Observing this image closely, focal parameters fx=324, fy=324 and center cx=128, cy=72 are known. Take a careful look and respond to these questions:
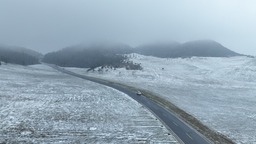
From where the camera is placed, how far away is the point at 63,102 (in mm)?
55219

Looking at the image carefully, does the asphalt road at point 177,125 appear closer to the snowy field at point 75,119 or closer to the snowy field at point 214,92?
the snowy field at point 75,119

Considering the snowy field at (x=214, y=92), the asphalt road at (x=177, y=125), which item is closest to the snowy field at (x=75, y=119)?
the asphalt road at (x=177, y=125)

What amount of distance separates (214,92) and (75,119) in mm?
48328

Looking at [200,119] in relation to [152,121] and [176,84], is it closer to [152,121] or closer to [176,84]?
[152,121]

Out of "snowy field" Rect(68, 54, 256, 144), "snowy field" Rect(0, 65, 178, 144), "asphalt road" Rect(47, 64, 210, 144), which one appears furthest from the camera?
"snowy field" Rect(68, 54, 256, 144)

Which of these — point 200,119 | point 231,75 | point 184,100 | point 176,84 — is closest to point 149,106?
point 200,119

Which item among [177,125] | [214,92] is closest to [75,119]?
[177,125]

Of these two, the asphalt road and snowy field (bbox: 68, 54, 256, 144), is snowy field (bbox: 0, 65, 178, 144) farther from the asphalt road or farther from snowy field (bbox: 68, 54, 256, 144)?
snowy field (bbox: 68, 54, 256, 144)

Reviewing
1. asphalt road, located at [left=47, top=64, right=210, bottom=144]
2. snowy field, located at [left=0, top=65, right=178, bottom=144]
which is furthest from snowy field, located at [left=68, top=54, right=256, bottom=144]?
snowy field, located at [left=0, top=65, right=178, bottom=144]

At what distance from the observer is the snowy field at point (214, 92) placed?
4834cm

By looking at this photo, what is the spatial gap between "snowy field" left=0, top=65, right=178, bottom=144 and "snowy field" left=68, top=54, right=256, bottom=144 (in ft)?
34.6

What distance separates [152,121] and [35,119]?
51.8ft

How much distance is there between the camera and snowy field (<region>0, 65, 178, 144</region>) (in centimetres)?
3625

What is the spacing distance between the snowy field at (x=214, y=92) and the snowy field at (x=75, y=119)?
1054cm
